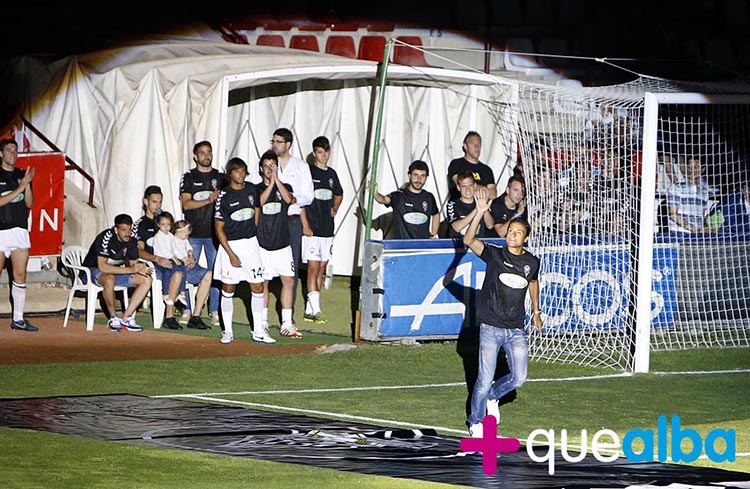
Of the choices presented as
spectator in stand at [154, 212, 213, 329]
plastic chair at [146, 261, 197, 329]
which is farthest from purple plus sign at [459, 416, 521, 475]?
plastic chair at [146, 261, 197, 329]

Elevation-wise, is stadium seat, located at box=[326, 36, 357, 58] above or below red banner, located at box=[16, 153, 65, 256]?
above

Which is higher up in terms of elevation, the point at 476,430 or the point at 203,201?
the point at 203,201

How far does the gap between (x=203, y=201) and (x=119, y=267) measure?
1342mm

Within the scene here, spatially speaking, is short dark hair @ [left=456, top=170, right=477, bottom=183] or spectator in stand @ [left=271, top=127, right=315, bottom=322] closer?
short dark hair @ [left=456, top=170, right=477, bottom=183]

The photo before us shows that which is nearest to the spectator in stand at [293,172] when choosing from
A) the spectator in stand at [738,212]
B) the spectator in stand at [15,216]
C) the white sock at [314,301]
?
the white sock at [314,301]

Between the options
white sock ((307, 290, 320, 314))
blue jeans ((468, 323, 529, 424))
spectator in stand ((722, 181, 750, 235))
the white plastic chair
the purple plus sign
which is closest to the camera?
the purple plus sign

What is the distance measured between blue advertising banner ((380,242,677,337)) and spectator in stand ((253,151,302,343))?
1070 millimetres

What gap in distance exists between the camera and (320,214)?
18.4 m

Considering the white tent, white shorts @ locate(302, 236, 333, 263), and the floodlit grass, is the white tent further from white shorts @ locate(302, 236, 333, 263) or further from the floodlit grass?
the floodlit grass

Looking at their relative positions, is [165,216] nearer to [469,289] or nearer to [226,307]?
[226,307]

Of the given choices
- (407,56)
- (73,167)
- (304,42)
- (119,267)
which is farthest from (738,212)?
(304,42)

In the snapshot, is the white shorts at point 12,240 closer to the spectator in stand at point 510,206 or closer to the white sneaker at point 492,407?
the spectator in stand at point 510,206

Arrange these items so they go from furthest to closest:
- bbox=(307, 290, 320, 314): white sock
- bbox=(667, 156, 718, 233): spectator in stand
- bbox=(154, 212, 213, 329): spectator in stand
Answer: bbox=(667, 156, 718, 233): spectator in stand → bbox=(307, 290, 320, 314): white sock → bbox=(154, 212, 213, 329): spectator in stand

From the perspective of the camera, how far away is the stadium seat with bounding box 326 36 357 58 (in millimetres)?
27750
